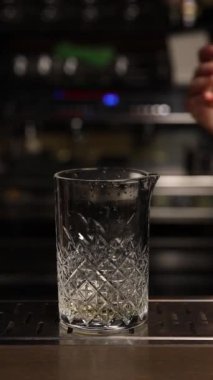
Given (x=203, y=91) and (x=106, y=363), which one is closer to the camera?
(x=106, y=363)

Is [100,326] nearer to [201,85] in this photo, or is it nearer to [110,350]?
[110,350]

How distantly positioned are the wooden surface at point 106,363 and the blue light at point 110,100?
1457 millimetres

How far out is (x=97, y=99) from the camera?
208cm

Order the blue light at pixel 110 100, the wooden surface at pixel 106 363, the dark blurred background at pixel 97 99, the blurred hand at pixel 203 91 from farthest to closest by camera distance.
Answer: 1. the blue light at pixel 110 100
2. the dark blurred background at pixel 97 99
3. the blurred hand at pixel 203 91
4. the wooden surface at pixel 106 363

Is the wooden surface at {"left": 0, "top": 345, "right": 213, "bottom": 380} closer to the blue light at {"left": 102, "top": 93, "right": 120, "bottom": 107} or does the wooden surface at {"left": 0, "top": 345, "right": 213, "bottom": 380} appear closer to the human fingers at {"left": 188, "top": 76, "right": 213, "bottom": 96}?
the human fingers at {"left": 188, "top": 76, "right": 213, "bottom": 96}

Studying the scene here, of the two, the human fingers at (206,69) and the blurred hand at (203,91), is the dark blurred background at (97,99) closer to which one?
the blurred hand at (203,91)

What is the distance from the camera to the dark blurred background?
1.97 m

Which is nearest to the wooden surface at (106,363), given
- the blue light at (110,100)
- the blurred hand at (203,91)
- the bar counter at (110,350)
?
the bar counter at (110,350)

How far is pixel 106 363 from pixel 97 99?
4.90 feet

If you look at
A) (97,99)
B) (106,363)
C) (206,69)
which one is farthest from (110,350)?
(97,99)

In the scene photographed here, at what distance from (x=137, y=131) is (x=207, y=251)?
1.49 ft

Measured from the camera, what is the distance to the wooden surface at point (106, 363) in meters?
0.61

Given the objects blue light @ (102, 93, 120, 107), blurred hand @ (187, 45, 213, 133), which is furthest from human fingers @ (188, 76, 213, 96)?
blue light @ (102, 93, 120, 107)

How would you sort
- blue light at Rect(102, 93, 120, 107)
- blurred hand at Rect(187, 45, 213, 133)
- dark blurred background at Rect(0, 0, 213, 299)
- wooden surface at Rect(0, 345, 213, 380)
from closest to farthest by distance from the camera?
wooden surface at Rect(0, 345, 213, 380) → blurred hand at Rect(187, 45, 213, 133) → dark blurred background at Rect(0, 0, 213, 299) → blue light at Rect(102, 93, 120, 107)
